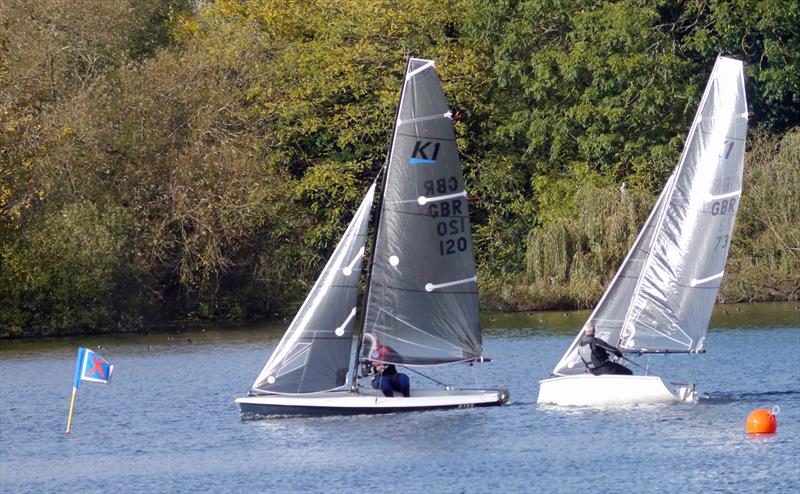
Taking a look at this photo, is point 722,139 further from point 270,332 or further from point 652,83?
point 652,83

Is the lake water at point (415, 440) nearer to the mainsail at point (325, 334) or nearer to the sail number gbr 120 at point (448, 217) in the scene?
the mainsail at point (325, 334)

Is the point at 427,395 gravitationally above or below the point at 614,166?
below

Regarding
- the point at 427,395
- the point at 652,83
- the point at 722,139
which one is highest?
the point at 652,83

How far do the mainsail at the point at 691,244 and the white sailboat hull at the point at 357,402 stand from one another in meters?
2.25

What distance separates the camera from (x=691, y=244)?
2905 cm

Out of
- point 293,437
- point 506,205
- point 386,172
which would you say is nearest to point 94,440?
point 293,437

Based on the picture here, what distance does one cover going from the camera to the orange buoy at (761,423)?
2622cm

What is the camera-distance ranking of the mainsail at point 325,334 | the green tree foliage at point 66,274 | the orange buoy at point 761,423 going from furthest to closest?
the green tree foliage at point 66,274 → the mainsail at point 325,334 → the orange buoy at point 761,423

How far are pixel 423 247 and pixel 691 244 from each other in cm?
543

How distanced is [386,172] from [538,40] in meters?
31.5

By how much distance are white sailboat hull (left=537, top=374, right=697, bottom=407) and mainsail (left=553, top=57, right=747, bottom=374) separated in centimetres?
70

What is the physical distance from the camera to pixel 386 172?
28.5 m

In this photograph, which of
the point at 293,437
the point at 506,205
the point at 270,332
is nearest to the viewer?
the point at 293,437

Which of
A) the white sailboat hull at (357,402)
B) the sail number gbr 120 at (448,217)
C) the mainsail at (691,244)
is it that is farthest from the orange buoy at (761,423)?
the sail number gbr 120 at (448,217)
